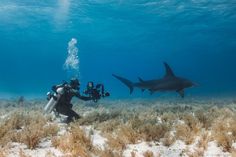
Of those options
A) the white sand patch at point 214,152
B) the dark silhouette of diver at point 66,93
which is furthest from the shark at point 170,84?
the white sand patch at point 214,152

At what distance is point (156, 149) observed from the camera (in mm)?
7016

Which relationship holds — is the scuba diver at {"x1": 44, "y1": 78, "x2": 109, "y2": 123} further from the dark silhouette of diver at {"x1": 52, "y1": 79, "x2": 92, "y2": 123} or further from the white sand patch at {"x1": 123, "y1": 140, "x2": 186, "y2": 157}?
the white sand patch at {"x1": 123, "y1": 140, "x2": 186, "y2": 157}

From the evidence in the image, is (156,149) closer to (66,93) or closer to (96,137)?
(96,137)

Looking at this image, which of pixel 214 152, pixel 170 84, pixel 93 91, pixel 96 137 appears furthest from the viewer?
pixel 170 84

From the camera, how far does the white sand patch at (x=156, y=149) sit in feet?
21.5

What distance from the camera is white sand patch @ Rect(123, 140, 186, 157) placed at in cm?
657

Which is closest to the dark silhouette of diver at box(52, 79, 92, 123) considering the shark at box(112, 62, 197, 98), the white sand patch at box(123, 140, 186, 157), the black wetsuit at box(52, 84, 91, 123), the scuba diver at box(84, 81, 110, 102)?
the black wetsuit at box(52, 84, 91, 123)

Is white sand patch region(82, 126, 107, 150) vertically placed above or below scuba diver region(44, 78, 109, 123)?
below

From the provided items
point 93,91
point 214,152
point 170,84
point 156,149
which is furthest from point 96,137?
point 170,84

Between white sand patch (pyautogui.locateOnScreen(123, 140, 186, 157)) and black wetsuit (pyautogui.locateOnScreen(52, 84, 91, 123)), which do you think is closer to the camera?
white sand patch (pyautogui.locateOnScreen(123, 140, 186, 157))

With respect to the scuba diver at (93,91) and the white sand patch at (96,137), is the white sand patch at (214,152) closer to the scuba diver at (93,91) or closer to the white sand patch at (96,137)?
the white sand patch at (96,137)

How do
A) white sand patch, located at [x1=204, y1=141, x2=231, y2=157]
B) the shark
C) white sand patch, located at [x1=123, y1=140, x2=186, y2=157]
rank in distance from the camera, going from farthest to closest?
Result: the shark < white sand patch, located at [x1=123, y1=140, x2=186, y2=157] < white sand patch, located at [x1=204, y1=141, x2=231, y2=157]

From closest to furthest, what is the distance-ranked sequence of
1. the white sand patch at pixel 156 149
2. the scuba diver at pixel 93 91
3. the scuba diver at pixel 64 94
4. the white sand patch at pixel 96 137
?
the white sand patch at pixel 156 149, the white sand patch at pixel 96 137, the scuba diver at pixel 93 91, the scuba diver at pixel 64 94

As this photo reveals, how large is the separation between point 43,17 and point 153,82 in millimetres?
31518
